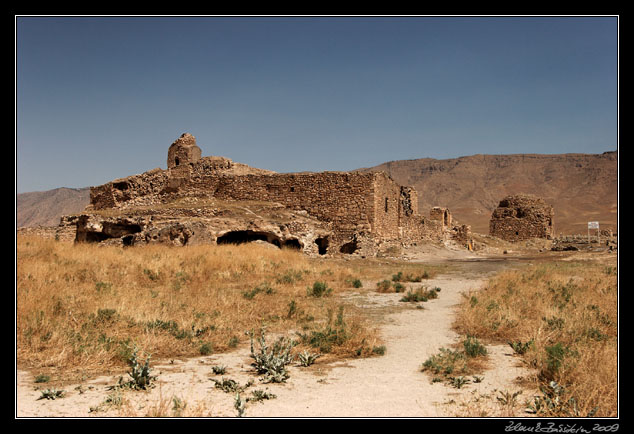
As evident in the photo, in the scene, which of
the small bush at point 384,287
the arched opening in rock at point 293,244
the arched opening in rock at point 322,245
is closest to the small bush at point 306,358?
the small bush at point 384,287

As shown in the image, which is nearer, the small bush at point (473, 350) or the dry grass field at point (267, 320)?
the dry grass field at point (267, 320)

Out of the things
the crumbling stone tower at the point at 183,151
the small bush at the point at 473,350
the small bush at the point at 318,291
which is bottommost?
the small bush at the point at 318,291

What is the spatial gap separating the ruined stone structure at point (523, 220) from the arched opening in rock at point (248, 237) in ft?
109

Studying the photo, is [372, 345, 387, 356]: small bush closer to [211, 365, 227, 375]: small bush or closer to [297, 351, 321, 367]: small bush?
[297, 351, 321, 367]: small bush

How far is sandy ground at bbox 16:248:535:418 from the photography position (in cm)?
350

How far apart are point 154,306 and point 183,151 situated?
21238 millimetres

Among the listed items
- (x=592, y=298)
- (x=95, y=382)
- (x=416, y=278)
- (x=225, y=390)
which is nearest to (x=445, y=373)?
(x=225, y=390)

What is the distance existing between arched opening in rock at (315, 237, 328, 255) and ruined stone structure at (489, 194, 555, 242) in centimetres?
2978

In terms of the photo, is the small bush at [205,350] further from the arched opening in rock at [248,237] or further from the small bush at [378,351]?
the arched opening in rock at [248,237]

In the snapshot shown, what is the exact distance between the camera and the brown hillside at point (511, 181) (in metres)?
119

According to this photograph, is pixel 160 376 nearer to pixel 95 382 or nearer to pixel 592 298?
pixel 95 382

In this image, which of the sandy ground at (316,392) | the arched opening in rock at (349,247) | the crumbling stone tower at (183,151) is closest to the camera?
the sandy ground at (316,392)

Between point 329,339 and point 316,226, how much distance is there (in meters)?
16.3

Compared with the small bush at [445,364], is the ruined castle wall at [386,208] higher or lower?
higher
